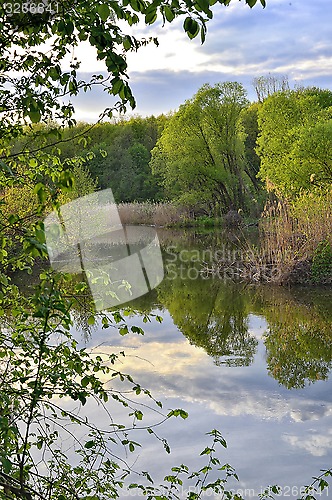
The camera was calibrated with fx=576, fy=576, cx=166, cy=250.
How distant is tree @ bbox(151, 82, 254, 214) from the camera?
28.5 meters

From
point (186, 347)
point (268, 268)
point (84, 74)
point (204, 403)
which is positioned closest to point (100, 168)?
point (268, 268)

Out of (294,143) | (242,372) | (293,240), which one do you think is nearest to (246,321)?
(242,372)

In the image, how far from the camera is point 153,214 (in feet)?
94.7

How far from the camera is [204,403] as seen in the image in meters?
6.09

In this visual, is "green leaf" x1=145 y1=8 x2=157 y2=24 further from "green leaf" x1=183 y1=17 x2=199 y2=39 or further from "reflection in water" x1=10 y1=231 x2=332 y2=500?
"reflection in water" x1=10 y1=231 x2=332 y2=500

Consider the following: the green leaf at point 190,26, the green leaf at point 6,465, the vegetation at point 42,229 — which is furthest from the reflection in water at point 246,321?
the green leaf at point 190,26

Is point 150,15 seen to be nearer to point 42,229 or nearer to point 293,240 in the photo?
point 42,229

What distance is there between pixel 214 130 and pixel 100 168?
Result: 9.57m

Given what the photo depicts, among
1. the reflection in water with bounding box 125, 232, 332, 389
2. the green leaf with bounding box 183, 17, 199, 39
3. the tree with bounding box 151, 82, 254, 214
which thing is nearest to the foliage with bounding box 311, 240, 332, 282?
the reflection in water with bounding box 125, 232, 332, 389

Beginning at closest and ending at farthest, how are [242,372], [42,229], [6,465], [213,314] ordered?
[42,229], [6,465], [242,372], [213,314]

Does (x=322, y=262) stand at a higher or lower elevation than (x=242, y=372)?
higher

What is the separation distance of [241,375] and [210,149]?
76.2ft

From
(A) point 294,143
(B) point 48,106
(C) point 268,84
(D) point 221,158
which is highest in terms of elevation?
(C) point 268,84

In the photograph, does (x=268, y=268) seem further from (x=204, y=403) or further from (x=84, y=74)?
(x=84, y=74)
